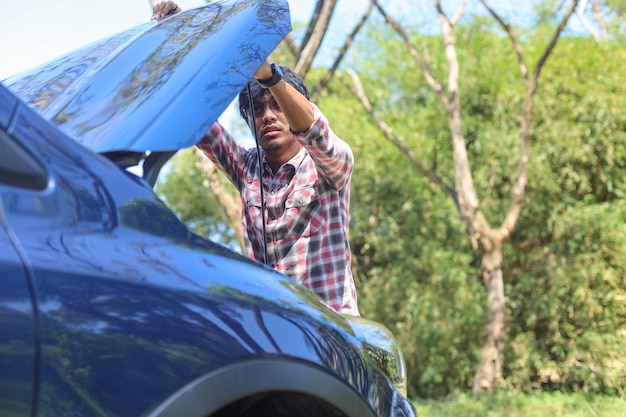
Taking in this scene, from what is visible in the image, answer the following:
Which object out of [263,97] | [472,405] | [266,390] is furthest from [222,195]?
[266,390]

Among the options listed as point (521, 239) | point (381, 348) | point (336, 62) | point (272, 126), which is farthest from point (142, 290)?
point (521, 239)

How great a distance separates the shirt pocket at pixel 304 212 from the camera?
274cm

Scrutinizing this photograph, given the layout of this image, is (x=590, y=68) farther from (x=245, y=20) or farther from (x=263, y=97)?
(x=245, y=20)

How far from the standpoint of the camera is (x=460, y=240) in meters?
10.3

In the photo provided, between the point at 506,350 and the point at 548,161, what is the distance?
217cm

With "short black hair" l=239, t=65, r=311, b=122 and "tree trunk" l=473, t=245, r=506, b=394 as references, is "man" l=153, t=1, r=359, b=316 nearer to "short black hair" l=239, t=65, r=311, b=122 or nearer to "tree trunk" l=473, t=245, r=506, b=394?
"short black hair" l=239, t=65, r=311, b=122

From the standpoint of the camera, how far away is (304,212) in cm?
274

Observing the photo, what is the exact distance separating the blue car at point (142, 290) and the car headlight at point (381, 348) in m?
0.01

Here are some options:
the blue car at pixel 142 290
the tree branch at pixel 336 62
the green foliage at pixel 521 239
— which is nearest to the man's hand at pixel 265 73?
the blue car at pixel 142 290

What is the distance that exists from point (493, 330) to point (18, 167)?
300 inches

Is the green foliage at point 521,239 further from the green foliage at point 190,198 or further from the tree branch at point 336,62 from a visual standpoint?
the green foliage at point 190,198

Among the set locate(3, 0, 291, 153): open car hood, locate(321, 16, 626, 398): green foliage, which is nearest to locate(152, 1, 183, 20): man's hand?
locate(3, 0, 291, 153): open car hood

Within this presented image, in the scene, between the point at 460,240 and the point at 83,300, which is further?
the point at 460,240

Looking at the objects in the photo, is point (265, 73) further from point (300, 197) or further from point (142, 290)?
point (142, 290)
